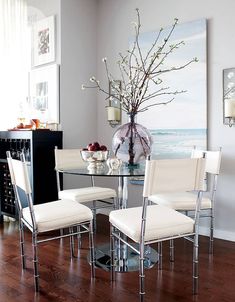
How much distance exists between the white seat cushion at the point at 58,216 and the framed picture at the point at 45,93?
5.49 feet

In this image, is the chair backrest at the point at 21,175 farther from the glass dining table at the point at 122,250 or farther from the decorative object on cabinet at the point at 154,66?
the decorative object on cabinet at the point at 154,66

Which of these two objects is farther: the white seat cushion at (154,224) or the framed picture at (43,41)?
the framed picture at (43,41)

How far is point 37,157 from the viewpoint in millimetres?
3449

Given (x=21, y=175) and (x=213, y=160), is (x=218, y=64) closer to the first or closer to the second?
(x=213, y=160)

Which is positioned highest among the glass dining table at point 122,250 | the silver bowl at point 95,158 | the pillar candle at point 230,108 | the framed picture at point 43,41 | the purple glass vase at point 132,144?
the framed picture at point 43,41

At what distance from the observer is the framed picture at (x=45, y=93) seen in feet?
12.6

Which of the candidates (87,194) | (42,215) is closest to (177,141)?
(87,194)

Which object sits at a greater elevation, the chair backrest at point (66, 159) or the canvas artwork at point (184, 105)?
the canvas artwork at point (184, 105)

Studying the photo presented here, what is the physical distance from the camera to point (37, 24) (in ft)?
13.2

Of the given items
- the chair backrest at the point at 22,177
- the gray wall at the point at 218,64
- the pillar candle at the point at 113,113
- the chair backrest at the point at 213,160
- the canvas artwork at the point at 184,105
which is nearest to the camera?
the chair backrest at the point at 22,177

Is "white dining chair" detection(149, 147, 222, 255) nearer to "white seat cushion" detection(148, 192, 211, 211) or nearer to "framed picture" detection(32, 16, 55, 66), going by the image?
"white seat cushion" detection(148, 192, 211, 211)

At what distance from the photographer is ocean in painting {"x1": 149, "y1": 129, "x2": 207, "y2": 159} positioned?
11.0 feet

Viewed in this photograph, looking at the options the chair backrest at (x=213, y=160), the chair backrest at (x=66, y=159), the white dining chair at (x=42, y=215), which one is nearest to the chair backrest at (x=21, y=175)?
the white dining chair at (x=42, y=215)

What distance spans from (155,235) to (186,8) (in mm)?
2492
